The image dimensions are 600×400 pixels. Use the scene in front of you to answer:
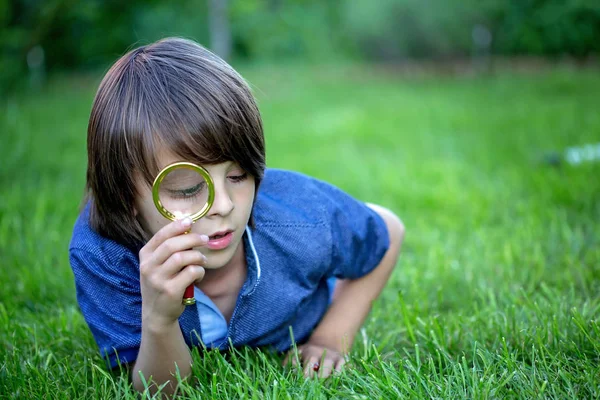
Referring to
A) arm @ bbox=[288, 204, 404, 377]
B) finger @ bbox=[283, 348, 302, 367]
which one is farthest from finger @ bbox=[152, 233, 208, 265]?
arm @ bbox=[288, 204, 404, 377]

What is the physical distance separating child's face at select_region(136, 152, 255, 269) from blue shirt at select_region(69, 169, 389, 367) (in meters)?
0.17

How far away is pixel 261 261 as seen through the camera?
1.86 metres

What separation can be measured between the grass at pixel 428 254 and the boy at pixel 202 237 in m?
0.10

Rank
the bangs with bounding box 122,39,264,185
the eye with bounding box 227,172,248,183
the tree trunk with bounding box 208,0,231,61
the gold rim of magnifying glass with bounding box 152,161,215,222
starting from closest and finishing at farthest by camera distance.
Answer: the gold rim of magnifying glass with bounding box 152,161,215,222
the bangs with bounding box 122,39,264,185
the eye with bounding box 227,172,248,183
the tree trunk with bounding box 208,0,231,61

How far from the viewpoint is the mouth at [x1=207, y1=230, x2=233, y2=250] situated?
160 cm

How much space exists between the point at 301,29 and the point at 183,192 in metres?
11.8

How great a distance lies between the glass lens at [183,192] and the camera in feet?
4.89

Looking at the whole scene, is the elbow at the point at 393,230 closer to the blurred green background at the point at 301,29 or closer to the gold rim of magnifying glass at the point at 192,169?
the gold rim of magnifying glass at the point at 192,169

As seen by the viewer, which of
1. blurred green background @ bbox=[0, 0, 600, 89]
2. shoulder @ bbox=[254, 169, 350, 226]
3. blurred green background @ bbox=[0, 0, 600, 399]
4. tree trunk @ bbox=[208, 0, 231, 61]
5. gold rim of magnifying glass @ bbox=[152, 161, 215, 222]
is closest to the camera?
gold rim of magnifying glass @ bbox=[152, 161, 215, 222]

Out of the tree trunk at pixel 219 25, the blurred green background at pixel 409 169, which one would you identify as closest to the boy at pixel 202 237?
the blurred green background at pixel 409 169

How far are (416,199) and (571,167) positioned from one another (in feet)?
3.18

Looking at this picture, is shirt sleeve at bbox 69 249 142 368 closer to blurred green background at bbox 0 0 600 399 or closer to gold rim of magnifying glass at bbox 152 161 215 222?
blurred green background at bbox 0 0 600 399

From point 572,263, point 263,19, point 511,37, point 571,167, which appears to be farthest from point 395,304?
point 263,19

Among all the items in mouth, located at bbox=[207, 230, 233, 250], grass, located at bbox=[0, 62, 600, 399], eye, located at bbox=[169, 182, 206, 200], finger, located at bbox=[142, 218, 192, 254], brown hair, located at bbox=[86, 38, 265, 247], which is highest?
brown hair, located at bbox=[86, 38, 265, 247]
